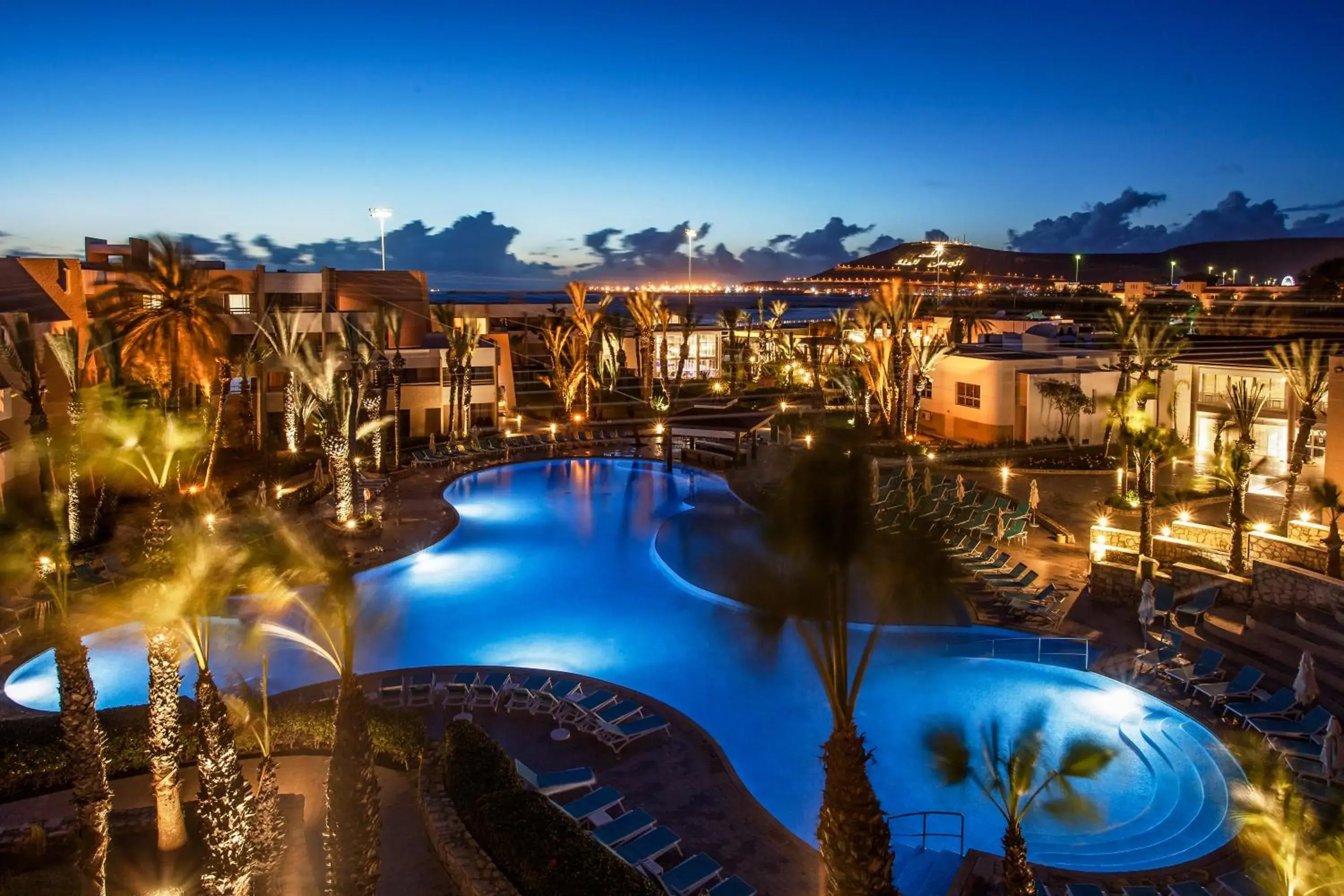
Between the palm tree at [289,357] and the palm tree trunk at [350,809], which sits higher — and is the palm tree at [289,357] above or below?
above

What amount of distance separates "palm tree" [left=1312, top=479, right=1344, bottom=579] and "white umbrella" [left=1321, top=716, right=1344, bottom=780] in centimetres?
440

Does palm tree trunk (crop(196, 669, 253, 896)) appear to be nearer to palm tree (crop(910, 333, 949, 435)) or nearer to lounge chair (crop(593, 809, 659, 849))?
lounge chair (crop(593, 809, 659, 849))

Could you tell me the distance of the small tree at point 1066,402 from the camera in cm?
2936

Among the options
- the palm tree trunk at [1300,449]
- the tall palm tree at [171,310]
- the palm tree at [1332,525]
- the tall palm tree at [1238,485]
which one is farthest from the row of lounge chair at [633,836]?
the palm tree trunk at [1300,449]

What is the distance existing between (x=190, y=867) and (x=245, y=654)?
244 inches

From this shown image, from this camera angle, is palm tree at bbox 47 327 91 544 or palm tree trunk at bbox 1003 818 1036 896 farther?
palm tree at bbox 47 327 91 544

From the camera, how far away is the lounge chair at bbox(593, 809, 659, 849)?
8.62 metres

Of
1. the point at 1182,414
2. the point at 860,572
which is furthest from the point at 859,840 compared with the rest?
the point at 1182,414

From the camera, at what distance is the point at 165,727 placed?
348 inches

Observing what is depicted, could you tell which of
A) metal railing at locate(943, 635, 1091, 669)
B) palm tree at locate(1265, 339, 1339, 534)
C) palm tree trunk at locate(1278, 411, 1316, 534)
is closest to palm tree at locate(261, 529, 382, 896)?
metal railing at locate(943, 635, 1091, 669)

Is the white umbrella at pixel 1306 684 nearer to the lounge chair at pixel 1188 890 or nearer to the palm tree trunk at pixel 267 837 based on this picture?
the lounge chair at pixel 1188 890

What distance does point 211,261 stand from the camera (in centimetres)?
4591

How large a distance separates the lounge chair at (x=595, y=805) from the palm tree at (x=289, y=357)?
52.7ft

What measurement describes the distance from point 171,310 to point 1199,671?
74.8ft
